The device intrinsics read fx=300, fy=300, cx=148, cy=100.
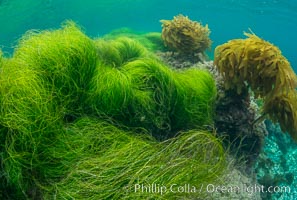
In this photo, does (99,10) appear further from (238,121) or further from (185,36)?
(238,121)

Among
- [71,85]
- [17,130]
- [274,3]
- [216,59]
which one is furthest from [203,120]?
[274,3]

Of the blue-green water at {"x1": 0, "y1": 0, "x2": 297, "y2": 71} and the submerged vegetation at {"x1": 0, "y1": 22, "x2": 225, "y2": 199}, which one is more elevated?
the blue-green water at {"x1": 0, "y1": 0, "x2": 297, "y2": 71}

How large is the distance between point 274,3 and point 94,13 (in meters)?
21.4

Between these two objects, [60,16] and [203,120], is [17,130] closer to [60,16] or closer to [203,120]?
[203,120]

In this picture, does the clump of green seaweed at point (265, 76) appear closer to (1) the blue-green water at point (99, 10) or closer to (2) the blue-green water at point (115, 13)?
(2) the blue-green water at point (115, 13)

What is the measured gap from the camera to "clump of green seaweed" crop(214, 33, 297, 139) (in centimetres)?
425

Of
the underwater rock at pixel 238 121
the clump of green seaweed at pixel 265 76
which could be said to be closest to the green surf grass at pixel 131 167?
the underwater rock at pixel 238 121

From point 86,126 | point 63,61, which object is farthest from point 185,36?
point 86,126

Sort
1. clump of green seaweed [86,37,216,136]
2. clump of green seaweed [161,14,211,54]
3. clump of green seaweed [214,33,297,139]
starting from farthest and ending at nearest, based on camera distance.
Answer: clump of green seaweed [161,14,211,54], clump of green seaweed [214,33,297,139], clump of green seaweed [86,37,216,136]

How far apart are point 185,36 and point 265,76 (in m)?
2.76

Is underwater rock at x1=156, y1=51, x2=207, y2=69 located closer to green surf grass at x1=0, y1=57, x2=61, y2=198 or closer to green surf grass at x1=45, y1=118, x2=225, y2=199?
green surf grass at x1=45, y1=118, x2=225, y2=199

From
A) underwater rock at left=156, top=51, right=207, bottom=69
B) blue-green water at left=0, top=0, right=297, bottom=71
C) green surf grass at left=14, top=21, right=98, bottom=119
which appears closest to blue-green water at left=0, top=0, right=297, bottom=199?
blue-green water at left=0, top=0, right=297, bottom=71

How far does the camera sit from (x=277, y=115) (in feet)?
14.9

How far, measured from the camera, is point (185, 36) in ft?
22.0
